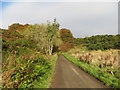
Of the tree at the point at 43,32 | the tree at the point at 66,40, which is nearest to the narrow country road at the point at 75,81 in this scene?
the tree at the point at 43,32

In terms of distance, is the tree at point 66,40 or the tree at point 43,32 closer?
the tree at point 43,32

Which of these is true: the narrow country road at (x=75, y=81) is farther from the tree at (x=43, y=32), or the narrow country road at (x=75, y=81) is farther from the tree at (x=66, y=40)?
the tree at (x=66, y=40)

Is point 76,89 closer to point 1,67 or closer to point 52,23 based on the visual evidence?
point 1,67

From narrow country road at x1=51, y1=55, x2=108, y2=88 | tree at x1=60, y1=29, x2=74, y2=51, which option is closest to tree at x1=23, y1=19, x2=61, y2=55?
tree at x1=60, y1=29, x2=74, y2=51

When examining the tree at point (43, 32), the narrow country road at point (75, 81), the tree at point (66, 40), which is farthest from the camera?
the tree at point (66, 40)

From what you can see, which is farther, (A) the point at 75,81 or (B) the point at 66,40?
(B) the point at 66,40

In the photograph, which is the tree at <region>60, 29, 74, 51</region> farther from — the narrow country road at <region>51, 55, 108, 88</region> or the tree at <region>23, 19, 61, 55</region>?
the narrow country road at <region>51, 55, 108, 88</region>

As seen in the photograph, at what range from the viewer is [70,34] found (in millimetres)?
70312

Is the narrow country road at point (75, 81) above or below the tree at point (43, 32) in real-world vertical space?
below

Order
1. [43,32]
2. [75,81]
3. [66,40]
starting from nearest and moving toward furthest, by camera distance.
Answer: [75,81] < [43,32] < [66,40]

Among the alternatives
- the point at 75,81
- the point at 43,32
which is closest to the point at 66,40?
the point at 43,32

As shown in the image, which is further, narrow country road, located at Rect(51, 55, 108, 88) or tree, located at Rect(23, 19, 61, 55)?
tree, located at Rect(23, 19, 61, 55)

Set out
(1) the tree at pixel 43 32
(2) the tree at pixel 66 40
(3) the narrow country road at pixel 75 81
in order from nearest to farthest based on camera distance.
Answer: (3) the narrow country road at pixel 75 81, (1) the tree at pixel 43 32, (2) the tree at pixel 66 40

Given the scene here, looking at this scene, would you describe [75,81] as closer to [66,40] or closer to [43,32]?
[43,32]
